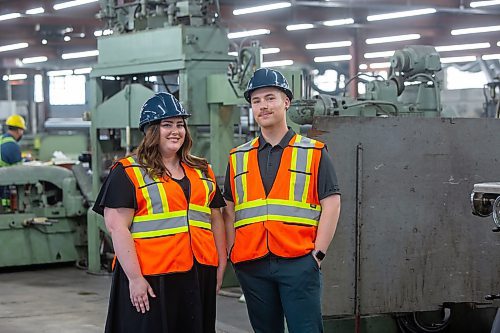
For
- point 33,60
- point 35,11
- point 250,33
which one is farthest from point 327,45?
point 33,60

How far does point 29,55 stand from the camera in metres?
20.0

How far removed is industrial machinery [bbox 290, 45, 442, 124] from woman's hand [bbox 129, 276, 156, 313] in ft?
8.28

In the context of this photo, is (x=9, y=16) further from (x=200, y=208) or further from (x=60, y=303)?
(x=200, y=208)

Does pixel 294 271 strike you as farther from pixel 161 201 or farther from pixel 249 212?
pixel 161 201

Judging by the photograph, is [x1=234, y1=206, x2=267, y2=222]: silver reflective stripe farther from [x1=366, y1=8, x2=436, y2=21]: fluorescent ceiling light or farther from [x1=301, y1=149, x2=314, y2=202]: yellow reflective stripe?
[x1=366, y1=8, x2=436, y2=21]: fluorescent ceiling light

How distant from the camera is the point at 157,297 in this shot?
3188 mm

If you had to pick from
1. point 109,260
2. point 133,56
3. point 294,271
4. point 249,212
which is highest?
point 133,56

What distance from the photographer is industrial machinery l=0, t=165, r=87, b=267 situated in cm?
773

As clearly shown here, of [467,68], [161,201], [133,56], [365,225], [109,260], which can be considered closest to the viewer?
[161,201]

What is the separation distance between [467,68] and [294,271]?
43.5 ft

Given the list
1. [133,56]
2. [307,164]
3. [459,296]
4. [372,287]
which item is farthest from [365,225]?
[133,56]

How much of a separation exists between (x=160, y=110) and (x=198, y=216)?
0.42 m

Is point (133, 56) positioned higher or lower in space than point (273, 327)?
higher

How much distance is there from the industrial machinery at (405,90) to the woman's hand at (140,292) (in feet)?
8.28
